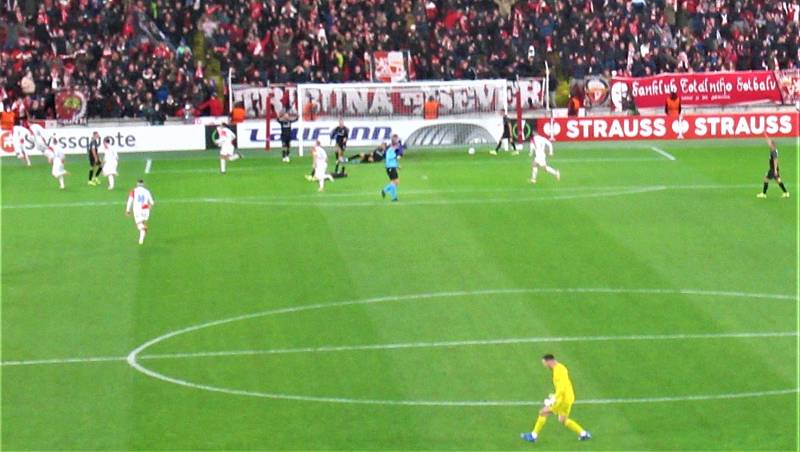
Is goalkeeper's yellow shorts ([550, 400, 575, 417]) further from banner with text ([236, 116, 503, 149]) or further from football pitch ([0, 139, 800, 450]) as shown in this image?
banner with text ([236, 116, 503, 149])

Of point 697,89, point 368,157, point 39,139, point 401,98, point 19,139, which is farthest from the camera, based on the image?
point 697,89

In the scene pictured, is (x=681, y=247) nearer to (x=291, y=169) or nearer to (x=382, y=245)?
(x=382, y=245)

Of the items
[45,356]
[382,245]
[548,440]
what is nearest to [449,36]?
[382,245]

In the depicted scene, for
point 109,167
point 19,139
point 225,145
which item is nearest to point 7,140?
point 19,139

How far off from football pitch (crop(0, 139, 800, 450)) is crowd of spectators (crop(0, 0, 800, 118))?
11.9 metres

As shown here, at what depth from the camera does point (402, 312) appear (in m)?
33.4

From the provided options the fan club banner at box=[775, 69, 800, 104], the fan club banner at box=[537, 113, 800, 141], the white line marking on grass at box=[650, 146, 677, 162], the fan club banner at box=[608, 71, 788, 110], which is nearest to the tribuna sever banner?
the fan club banner at box=[537, 113, 800, 141]

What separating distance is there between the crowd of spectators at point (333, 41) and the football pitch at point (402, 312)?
1193cm

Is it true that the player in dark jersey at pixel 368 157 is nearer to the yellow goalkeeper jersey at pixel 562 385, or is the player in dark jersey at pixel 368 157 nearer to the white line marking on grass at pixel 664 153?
the white line marking on grass at pixel 664 153

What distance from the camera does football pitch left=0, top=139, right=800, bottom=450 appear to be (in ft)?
85.3

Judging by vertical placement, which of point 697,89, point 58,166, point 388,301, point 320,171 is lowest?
point 388,301

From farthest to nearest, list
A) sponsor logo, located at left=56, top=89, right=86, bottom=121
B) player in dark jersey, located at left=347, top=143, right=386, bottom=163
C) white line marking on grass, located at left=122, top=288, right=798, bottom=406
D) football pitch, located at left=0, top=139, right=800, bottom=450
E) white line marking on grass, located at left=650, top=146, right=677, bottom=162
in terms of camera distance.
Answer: sponsor logo, located at left=56, top=89, right=86, bottom=121 < player in dark jersey, located at left=347, top=143, right=386, bottom=163 < white line marking on grass, located at left=650, top=146, right=677, bottom=162 < white line marking on grass, located at left=122, top=288, right=798, bottom=406 < football pitch, located at left=0, top=139, right=800, bottom=450

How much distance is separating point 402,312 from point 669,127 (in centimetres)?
3100

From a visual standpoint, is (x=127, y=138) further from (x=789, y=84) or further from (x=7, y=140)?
(x=789, y=84)
